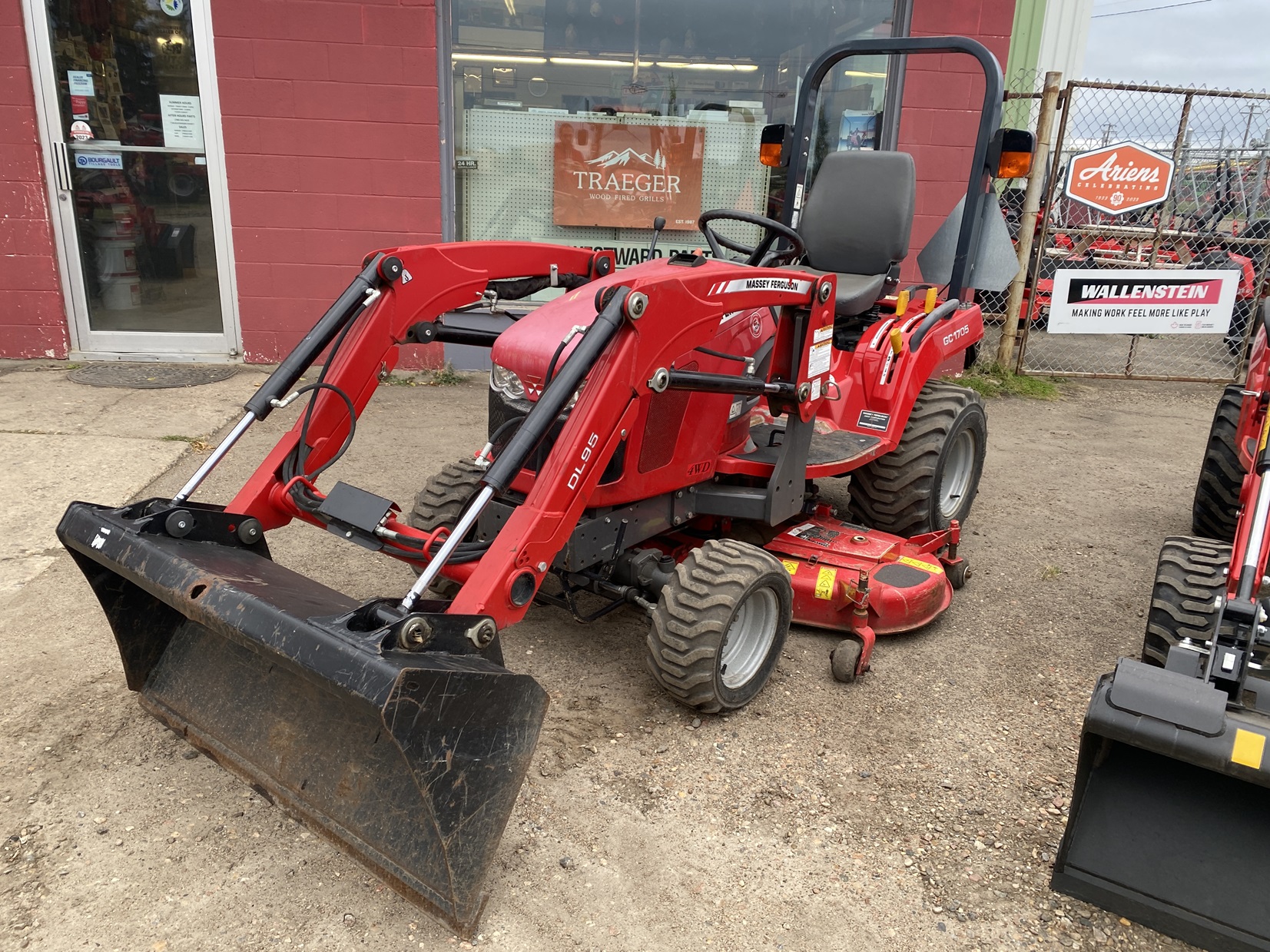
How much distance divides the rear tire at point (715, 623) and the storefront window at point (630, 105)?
475cm

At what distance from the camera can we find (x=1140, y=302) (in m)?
7.89

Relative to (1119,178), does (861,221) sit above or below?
below

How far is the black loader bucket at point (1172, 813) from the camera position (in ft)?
6.61

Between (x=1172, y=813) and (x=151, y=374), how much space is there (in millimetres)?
7095

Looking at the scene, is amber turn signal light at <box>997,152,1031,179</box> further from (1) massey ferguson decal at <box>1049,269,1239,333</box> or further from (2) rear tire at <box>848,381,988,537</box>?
(1) massey ferguson decal at <box>1049,269,1239,333</box>

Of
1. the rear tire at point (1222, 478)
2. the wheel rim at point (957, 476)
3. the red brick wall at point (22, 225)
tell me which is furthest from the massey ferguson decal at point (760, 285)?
the red brick wall at point (22, 225)

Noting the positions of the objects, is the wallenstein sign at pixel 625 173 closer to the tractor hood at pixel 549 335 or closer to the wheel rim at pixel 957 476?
the wheel rim at pixel 957 476

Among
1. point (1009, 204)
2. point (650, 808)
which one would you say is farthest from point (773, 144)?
point (1009, 204)

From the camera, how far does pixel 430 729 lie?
2096mm

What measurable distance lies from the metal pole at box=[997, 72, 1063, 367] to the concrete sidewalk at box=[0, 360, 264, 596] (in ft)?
19.7

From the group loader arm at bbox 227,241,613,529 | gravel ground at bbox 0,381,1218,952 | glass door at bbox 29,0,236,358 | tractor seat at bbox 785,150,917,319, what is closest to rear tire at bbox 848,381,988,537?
gravel ground at bbox 0,381,1218,952

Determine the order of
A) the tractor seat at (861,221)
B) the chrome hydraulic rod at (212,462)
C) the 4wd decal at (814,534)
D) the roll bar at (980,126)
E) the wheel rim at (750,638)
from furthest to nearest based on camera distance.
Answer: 1. the tractor seat at (861,221)
2. the roll bar at (980,126)
3. the 4wd decal at (814,534)
4. the wheel rim at (750,638)
5. the chrome hydraulic rod at (212,462)

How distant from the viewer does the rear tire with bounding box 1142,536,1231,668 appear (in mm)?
2994

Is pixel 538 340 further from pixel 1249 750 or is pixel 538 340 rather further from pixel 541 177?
pixel 541 177
